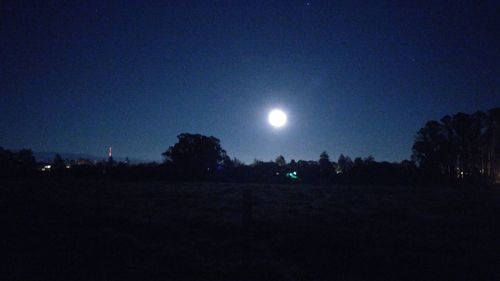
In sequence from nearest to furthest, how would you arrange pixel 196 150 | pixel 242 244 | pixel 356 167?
pixel 242 244
pixel 356 167
pixel 196 150

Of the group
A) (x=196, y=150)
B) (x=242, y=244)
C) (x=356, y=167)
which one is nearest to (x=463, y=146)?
(x=356, y=167)

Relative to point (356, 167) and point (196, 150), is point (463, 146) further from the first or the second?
point (196, 150)

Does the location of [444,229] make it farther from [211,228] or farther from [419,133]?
[419,133]

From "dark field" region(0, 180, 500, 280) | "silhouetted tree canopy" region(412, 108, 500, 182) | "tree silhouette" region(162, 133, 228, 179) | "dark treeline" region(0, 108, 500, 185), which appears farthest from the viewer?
"tree silhouette" region(162, 133, 228, 179)

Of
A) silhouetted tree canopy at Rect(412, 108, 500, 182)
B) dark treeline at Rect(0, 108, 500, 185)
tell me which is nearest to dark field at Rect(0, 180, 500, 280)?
dark treeline at Rect(0, 108, 500, 185)

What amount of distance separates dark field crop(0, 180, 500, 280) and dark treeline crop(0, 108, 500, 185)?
31.2 meters

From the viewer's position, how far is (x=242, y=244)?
12.9 meters

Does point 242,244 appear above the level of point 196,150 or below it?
below

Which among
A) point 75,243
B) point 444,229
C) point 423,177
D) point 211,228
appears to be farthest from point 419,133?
point 75,243

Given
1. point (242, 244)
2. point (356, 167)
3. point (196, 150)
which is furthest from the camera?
point (196, 150)

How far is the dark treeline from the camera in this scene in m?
53.2

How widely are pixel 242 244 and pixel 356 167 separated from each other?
48.6 metres

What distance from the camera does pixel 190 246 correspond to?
12766 mm

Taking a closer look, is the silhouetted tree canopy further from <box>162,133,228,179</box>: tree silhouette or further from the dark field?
the dark field
